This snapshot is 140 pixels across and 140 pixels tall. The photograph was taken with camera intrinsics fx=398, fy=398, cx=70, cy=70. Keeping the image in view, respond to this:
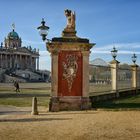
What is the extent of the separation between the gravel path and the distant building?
12376cm

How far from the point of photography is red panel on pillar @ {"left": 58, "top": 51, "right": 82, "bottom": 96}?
2056 cm

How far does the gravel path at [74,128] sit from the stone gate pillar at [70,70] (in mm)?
3714

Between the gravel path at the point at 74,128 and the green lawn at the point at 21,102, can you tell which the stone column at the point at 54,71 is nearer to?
the green lawn at the point at 21,102

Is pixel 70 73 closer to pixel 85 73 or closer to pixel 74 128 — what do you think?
pixel 85 73

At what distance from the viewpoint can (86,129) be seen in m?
13.0

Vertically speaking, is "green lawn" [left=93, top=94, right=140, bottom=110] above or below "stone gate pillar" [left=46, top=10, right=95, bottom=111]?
below

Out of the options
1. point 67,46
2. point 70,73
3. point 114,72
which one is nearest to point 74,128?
point 70,73

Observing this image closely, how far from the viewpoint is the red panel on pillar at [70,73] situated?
810 inches

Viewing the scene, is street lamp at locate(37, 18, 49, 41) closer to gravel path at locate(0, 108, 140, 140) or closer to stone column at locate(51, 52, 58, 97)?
stone column at locate(51, 52, 58, 97)

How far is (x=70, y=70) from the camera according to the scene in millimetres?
20719

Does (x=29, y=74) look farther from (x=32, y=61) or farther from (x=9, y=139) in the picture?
(x=9, y=139)

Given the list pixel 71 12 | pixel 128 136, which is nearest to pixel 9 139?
pixel 128 136

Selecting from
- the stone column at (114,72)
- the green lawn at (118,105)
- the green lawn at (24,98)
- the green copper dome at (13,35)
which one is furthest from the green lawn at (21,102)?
the green copper dome at (13,35)

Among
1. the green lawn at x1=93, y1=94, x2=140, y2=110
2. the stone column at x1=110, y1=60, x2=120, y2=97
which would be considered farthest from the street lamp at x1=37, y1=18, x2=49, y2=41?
the stone column at x1=110, y1=60, x2=120, y2=97
